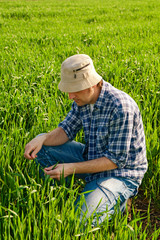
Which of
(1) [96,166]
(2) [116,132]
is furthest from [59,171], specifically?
(2) [116,132]

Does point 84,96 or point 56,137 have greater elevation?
point 84,96

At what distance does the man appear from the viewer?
6.66 feet

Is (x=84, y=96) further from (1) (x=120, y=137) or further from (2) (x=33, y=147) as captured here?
(2) (x=33, y=147)

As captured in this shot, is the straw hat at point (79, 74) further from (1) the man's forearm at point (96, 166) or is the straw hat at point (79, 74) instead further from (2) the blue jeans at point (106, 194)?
(2) the blue jeans at point (106, 194)

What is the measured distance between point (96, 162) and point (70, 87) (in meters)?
0.58

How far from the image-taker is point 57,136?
254cm

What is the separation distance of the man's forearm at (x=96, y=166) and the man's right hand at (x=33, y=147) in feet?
1.30

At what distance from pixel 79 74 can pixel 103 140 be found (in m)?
0.55

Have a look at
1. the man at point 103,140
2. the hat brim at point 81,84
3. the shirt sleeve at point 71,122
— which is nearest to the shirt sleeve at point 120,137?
the man at point 103,140

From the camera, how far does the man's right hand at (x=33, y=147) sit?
7.69ft

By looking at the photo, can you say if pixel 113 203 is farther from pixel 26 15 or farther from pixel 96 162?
pixel 26 15

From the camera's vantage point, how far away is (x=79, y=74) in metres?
2.02

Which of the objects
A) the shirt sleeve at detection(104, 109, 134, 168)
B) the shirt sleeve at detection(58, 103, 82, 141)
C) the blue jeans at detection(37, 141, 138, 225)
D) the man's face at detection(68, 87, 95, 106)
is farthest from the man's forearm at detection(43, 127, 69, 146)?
the shirt sleeve at detection(104, 109, 134, 168)

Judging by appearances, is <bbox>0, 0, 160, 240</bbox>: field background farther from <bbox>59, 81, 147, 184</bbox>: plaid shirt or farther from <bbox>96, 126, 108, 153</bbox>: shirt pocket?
<bbox>96, 126, 108, 153</bbox>: shirt pocket
